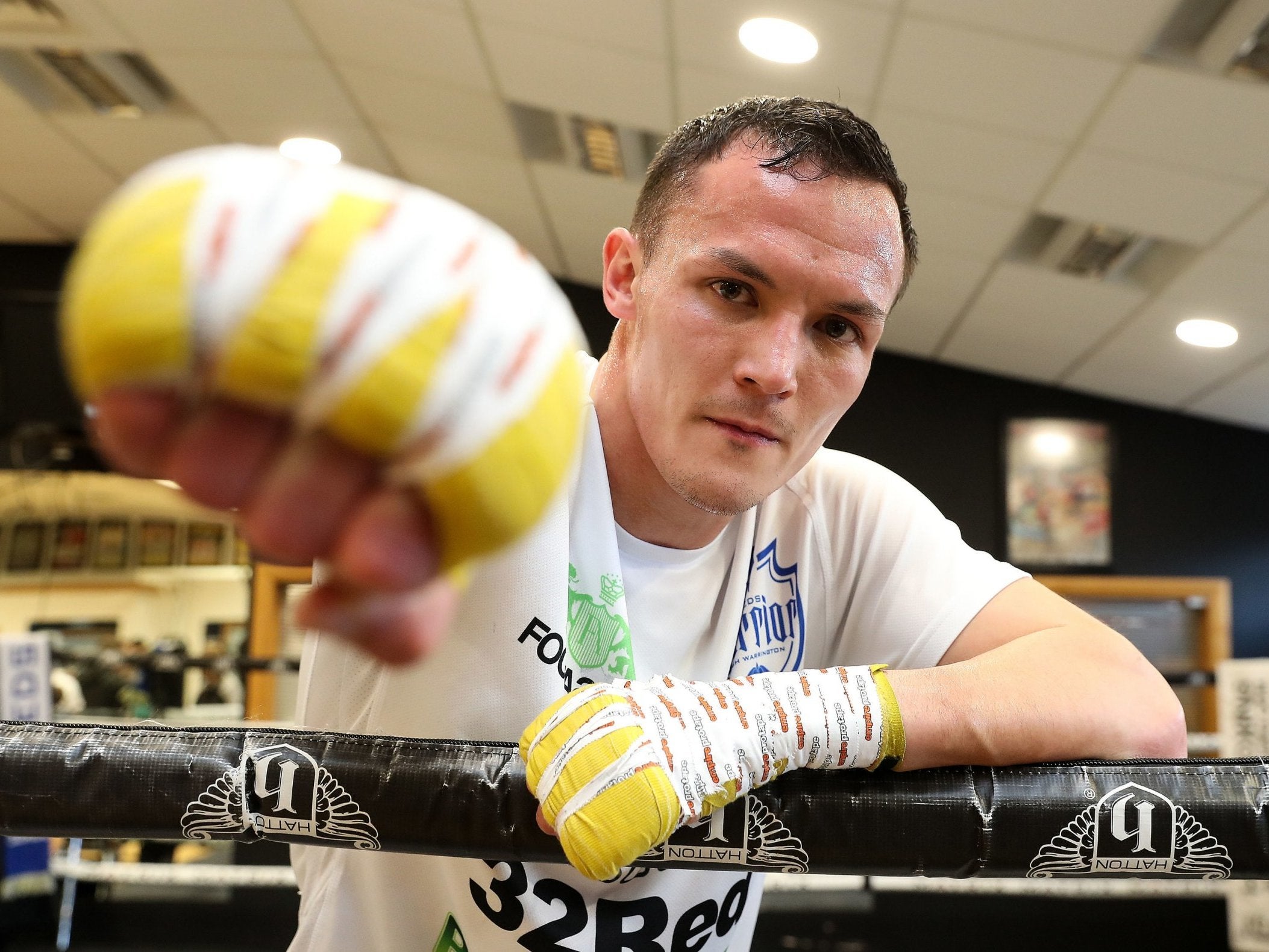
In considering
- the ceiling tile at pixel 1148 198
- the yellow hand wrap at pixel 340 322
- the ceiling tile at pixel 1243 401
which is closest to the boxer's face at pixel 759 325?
the yellow hand wrap at pixel 340 322

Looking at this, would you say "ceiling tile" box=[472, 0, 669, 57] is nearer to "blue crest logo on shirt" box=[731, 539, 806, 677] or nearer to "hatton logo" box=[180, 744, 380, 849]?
"blue crest logo on shirt" box=[731, 539, 806, 677]

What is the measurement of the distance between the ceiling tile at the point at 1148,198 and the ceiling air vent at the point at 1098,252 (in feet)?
0.35

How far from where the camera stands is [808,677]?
80cm

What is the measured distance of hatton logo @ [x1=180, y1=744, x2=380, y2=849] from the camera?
781 millimetres

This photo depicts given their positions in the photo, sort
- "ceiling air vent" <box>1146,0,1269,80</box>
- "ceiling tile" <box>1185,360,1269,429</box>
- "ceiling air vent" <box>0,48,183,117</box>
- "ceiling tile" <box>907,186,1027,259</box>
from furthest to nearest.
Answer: "ceiling tile" <box>1185,360,1269,429</box>
"ceiling tile" <box>907,186,1027,259</box>
"ceiling air vent" <box>0,48,183,117</box>
"ceiling air vent" <box>1146,0,1269,80</box>

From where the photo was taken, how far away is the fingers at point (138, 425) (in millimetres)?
259

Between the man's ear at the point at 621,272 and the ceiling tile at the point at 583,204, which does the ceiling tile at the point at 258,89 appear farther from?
the man's ear at the point at 621,272

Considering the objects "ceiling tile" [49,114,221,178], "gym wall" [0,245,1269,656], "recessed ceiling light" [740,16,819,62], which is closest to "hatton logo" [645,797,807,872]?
"recessed ceiling light" [740,16,819,62]

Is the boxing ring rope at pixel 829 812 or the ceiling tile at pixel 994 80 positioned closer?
the boxing ring rope at pixel 829 812

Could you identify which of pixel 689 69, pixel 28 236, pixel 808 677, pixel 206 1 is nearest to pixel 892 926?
pixel 689 69

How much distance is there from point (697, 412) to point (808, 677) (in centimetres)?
23

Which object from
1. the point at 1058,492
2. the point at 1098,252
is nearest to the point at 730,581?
the point at 1098,252

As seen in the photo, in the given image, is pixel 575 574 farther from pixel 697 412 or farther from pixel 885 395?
pixel 885 395

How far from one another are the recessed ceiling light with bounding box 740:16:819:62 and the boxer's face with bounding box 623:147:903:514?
1931 millimetres
